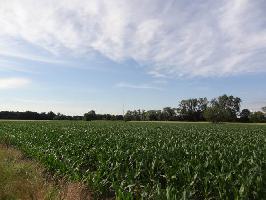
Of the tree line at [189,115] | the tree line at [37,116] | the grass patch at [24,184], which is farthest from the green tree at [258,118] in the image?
the grass patch at [24,184]

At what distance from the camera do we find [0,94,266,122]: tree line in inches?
5064

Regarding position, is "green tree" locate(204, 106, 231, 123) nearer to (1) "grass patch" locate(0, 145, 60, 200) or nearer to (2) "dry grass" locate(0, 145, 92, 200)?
(1) "grass patch" locate(0, 145, 60, 200)

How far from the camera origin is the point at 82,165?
50.8ft

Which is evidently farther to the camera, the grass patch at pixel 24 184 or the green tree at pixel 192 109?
the green tree at pixel 192 109

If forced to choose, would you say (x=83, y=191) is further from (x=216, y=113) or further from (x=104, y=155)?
(x=216, y=113)

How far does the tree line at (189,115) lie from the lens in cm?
12862

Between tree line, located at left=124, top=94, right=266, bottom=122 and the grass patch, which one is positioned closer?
the grass patch

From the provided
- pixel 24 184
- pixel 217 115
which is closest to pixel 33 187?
pixel 24 184

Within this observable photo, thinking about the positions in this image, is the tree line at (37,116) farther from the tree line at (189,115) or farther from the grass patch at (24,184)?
the grass patch at (24,184)

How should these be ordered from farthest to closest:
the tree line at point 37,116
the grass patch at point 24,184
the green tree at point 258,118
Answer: the tree line at point 37,116
the green tree at point 258,118
the grass patch at point 24,184

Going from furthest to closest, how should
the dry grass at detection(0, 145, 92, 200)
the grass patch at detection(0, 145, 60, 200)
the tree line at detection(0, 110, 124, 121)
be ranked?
the tree line at detection(0, 110, 124, 121)
the grass patch at detection(0, 145, 60, 200)
the dry grass at detection(0, 145, 92, 200)

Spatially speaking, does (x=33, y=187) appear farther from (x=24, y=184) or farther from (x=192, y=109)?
(x=192, y=109)

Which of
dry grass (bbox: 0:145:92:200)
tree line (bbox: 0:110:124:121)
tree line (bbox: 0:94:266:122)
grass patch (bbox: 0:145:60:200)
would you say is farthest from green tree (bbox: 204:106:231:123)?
dry grass (bbox: 0:145:92:200)

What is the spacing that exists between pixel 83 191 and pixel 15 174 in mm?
4540
